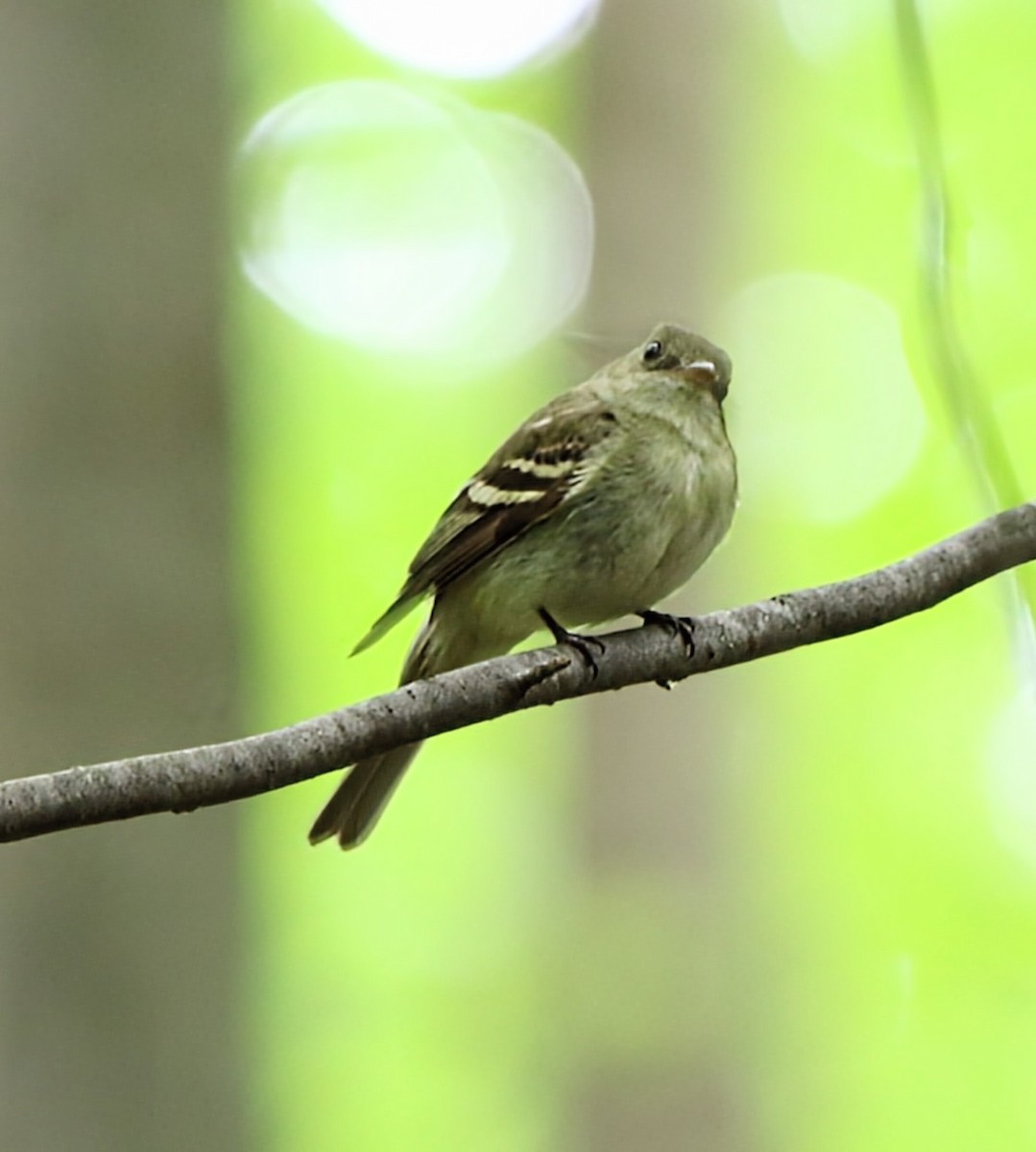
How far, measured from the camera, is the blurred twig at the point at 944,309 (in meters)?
1.87

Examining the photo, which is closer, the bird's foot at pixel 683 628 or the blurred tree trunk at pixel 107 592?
the bird's foot at pixel 683 628

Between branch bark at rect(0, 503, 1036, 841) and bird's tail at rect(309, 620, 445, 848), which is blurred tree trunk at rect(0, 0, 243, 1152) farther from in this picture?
branch bark at rect(0, 503, 1036, 841)

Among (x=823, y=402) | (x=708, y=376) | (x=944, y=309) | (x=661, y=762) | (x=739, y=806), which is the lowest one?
(x=739, y=806)

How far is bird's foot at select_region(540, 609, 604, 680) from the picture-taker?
2.23m

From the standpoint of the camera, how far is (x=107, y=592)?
329 cm

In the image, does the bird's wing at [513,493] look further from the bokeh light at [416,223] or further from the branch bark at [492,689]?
the bokeh light at [416,223]

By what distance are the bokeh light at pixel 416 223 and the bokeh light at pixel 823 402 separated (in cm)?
82

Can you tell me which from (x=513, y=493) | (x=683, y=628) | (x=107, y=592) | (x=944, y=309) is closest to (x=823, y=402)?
(x=513, y=493)

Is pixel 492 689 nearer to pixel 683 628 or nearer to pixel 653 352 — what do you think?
pixel 683 628

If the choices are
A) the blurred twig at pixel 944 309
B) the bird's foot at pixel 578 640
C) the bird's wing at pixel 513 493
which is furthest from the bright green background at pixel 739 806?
the blurred twig at pixel 944 309

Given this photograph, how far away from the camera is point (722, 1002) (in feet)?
17.3

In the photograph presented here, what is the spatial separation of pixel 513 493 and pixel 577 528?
0.21 m

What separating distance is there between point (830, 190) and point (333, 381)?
97.9 inches

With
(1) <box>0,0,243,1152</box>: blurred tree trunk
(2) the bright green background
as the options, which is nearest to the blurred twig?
(1) <box>0,0,243,1152</box>: blurred tree trunk
